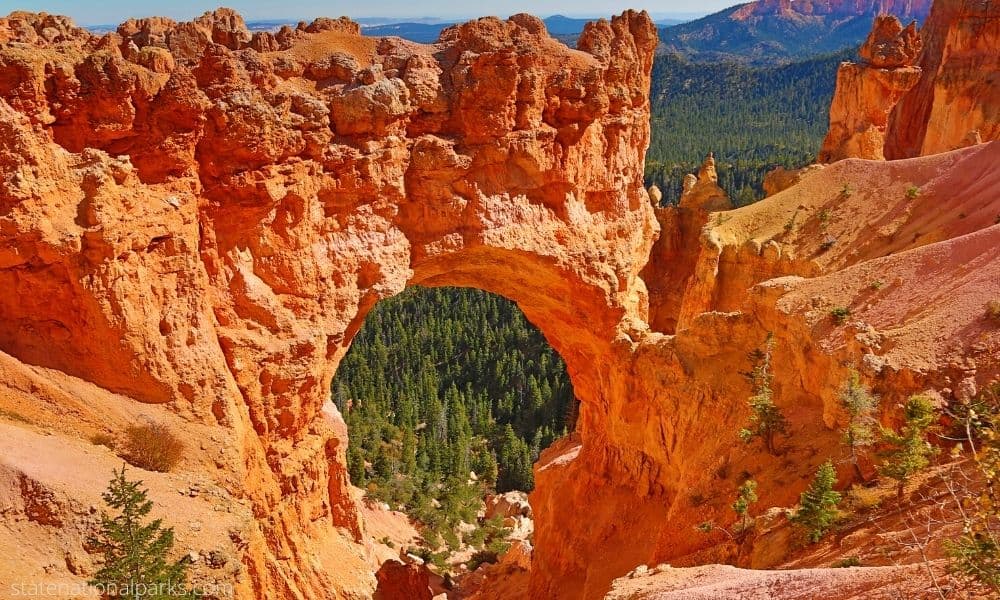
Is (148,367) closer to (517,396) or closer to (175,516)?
(175,516)

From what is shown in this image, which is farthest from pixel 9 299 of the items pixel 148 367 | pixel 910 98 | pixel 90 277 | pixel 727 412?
pixel 910 98

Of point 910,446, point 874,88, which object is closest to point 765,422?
point 910,446

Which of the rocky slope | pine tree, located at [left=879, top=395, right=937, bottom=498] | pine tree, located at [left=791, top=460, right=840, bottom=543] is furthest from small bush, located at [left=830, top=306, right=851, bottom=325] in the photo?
pine tree, located at [left=791, top=460, right=840, bottom=543]

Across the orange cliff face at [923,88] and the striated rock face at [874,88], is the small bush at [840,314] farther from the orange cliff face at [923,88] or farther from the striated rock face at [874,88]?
the striated rock face at [874,88]

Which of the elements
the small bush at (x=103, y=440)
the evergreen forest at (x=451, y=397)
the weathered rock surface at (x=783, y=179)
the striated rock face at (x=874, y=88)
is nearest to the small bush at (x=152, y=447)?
the small bush at (x=103, y=440)

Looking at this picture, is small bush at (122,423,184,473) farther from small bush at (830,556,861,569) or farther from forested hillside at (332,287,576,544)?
forested hillside at (332,287,576,544)

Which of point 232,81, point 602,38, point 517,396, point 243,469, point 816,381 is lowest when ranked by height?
point 517,396
